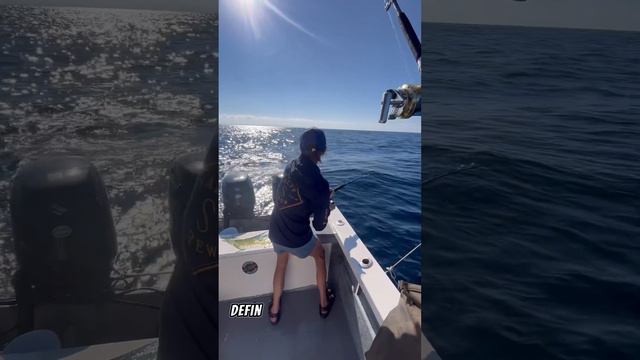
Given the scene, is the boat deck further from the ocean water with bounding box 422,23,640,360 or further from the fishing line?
the fishing line

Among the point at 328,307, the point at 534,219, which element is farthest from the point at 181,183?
the point at 534,219

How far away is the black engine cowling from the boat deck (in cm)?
65

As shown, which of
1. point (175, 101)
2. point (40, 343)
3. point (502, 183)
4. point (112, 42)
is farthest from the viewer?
point (112, 42)

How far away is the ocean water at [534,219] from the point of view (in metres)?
1.31

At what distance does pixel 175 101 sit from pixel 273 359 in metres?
5.25

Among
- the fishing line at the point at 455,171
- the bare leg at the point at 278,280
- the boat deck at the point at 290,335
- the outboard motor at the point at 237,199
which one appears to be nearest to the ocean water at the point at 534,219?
the fishing line at the point at 455,171

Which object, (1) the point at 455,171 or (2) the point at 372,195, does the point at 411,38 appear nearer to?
(2) the point at 372,195

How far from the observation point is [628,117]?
134 inches

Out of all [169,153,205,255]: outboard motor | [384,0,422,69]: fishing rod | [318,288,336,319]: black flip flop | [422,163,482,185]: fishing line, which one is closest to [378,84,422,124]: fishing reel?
[384,0,422,69]: fishing rod

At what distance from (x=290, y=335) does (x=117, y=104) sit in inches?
242

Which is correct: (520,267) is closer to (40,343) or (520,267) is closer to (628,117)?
(40,343)

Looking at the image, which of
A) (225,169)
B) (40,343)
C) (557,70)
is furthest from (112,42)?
(557,70)

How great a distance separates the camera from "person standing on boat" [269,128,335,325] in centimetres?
116

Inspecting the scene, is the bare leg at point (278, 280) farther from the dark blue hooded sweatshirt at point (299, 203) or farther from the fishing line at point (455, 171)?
the fishing line at point (455, 171)
